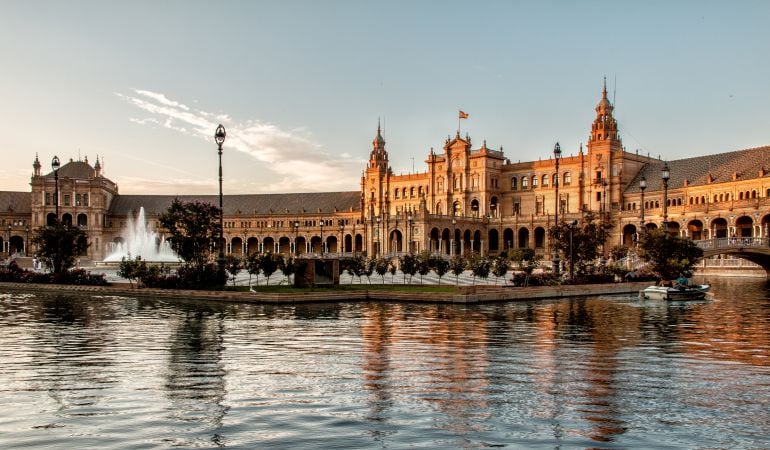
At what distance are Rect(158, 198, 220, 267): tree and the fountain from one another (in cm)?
2574

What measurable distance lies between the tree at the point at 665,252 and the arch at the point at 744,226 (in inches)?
1641

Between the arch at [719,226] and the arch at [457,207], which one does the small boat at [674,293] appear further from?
the arch at [457,207]

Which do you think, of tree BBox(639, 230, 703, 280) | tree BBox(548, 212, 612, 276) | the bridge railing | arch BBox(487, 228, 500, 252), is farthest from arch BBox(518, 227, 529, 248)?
tree BBox(639, 230, 703, 280)

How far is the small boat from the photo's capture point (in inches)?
1265

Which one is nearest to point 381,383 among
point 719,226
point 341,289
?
point 341,289

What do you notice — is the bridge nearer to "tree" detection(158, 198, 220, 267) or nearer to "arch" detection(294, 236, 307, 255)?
"tree" detection(158, 198, 220, 267)

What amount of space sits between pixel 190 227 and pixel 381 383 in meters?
24.3

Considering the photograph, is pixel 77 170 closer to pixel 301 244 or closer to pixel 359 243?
pixel 301 244

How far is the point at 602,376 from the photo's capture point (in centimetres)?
1262

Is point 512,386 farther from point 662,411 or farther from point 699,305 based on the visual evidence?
point 699,305

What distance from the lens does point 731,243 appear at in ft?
185

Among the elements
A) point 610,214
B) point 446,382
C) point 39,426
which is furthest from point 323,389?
point 610,214

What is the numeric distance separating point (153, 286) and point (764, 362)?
27316 mm

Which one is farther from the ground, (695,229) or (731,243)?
(695,229)
